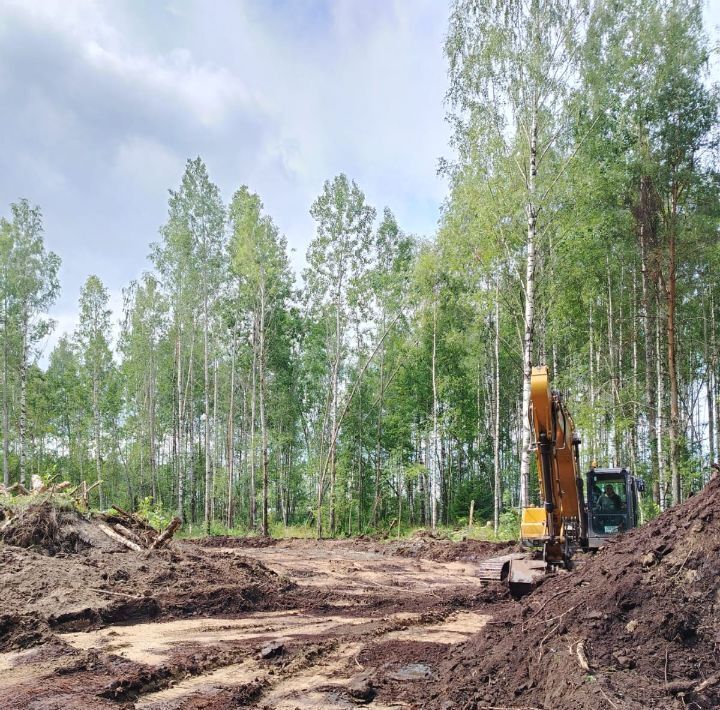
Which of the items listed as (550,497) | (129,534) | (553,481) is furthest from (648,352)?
(129,534)

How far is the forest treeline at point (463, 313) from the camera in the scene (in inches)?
656

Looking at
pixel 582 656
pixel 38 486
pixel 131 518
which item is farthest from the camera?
pixel 131 518

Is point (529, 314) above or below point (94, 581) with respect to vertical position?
above

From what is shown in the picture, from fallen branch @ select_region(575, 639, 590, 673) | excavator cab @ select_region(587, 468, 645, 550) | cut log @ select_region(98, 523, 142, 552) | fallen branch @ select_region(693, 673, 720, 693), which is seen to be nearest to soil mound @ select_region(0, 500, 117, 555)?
cut log @ select_region(98, 523, 142, 552)


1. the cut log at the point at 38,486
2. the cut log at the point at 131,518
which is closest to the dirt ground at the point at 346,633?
the cut log at the point at 38,486

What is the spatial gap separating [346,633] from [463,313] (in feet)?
74.9

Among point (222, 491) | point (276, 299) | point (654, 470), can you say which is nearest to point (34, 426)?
point (222, 491)

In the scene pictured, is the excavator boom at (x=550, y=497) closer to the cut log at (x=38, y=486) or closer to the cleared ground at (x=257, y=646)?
the cleared ground at (x=257, y=646)

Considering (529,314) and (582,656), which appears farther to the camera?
(529,314)

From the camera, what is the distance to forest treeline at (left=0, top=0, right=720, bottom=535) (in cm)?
1667

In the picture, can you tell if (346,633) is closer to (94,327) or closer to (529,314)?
(529,314)

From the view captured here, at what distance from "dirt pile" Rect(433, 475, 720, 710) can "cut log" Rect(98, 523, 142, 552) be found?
7.36 meters

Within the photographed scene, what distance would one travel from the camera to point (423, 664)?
5.83 m

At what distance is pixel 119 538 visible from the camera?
11281mm
